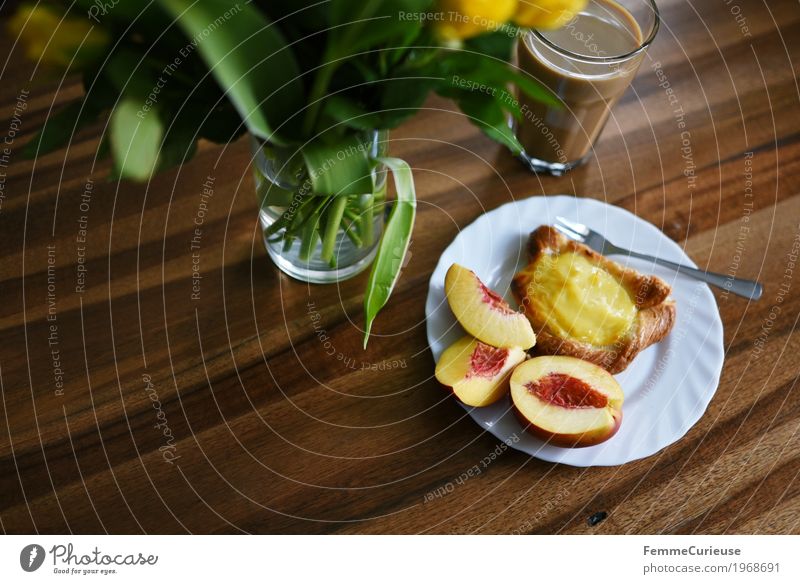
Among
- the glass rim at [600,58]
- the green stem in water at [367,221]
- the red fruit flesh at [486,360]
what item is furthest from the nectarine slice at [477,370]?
the glass rim at [600,58]

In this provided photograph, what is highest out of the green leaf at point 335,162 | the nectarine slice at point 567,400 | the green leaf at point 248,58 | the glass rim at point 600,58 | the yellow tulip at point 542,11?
the yellow tulip at point 542,11

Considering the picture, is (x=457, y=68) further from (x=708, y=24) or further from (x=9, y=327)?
(x=708, y=24)

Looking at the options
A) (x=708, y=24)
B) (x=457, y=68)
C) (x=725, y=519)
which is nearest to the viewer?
(x=457, y=68)

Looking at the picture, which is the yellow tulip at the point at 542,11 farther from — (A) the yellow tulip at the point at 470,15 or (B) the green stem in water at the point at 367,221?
(B) the green stem in water at the point at 367,221

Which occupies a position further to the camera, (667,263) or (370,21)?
(667,263)

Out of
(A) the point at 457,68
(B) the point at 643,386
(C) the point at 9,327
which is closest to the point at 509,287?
(B) the point at 643,386

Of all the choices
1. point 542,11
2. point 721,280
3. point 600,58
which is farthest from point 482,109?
point 721,280

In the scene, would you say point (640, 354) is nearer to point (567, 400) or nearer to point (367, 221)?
point (567, 400)
